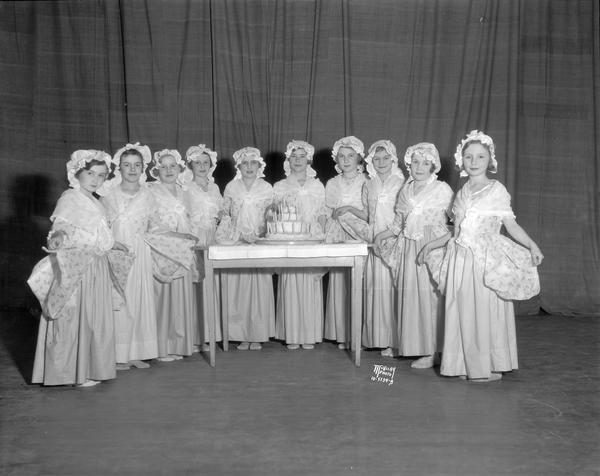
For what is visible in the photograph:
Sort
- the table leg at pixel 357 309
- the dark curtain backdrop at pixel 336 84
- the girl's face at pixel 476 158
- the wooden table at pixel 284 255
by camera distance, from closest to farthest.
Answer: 1. the girl's face at pixel 476 158
2. the wooden table at pixel 284 255
3. the table leg at pixel 357 309
4. the dark curtain backdrop at pixel 336 84

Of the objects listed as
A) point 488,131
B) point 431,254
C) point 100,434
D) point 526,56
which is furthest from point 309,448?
point 526,56

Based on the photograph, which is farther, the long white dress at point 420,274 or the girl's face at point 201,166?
the girl's face at point 201,166

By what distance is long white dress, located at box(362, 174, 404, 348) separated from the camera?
210 inches

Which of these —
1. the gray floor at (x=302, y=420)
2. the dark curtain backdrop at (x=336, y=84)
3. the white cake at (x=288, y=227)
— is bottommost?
the gray floor at (x=302, y=420)

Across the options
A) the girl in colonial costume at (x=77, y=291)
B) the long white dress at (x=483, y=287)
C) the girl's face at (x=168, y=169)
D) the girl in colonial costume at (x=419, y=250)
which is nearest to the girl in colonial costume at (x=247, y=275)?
the girl's face at (x=168, y=169)

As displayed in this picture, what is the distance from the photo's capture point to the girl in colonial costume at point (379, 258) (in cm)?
533

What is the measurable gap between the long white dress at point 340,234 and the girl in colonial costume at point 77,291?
1.82 m

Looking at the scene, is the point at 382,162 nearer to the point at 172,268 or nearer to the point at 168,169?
the point at 168,169

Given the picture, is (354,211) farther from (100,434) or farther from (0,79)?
(0,79)

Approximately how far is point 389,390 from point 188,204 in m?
2.18

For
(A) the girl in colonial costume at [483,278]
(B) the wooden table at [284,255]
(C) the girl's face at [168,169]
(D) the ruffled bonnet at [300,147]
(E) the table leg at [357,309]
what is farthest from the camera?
(D) the ruffled bonnet at [300,147]

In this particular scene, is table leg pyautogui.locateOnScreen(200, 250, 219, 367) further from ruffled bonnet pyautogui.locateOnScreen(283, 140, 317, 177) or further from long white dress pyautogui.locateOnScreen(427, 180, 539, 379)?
long white dress pyautogui.locateOnScreen(427, 180, 539, 379)

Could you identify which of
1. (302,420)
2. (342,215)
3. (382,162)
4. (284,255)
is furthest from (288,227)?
(302,420)

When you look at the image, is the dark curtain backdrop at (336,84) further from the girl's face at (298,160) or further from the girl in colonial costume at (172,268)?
the girl in colonial costume at (172,268)
